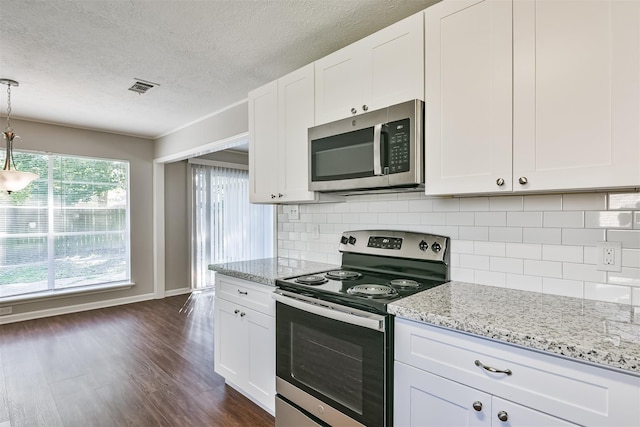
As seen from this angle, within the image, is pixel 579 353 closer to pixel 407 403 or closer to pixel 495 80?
pixel 407 403

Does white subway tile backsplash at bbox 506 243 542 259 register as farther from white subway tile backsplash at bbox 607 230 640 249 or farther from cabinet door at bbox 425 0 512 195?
cabinet door at bbox 425 0 512 195

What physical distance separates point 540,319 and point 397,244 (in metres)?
0.95

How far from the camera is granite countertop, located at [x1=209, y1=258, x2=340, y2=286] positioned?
6.88ft

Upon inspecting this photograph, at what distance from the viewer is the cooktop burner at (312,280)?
188cm

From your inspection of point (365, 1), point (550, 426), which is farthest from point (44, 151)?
point (550, 426)

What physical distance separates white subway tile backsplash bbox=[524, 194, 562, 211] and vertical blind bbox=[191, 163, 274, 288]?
4.24 meters

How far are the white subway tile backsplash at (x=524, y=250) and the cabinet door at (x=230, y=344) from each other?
1.70m

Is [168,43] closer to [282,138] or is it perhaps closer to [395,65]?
[282,138]

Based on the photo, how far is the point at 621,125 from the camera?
115 centimetres

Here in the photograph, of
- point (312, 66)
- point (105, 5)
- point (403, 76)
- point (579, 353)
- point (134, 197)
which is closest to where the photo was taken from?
point (579, 353)

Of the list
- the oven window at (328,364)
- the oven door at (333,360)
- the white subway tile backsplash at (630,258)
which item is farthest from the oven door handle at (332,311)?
the white subway tile backsplash at (630,258)

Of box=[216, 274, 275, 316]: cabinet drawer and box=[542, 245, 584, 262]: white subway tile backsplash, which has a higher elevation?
box=[542, 245, 584, 262]: white subway tile backsplash

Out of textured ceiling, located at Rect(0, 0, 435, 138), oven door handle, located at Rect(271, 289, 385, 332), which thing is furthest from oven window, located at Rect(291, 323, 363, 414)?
textured ceiling, located at Rect(0, 0, 435, 138)

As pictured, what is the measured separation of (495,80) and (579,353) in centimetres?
109
